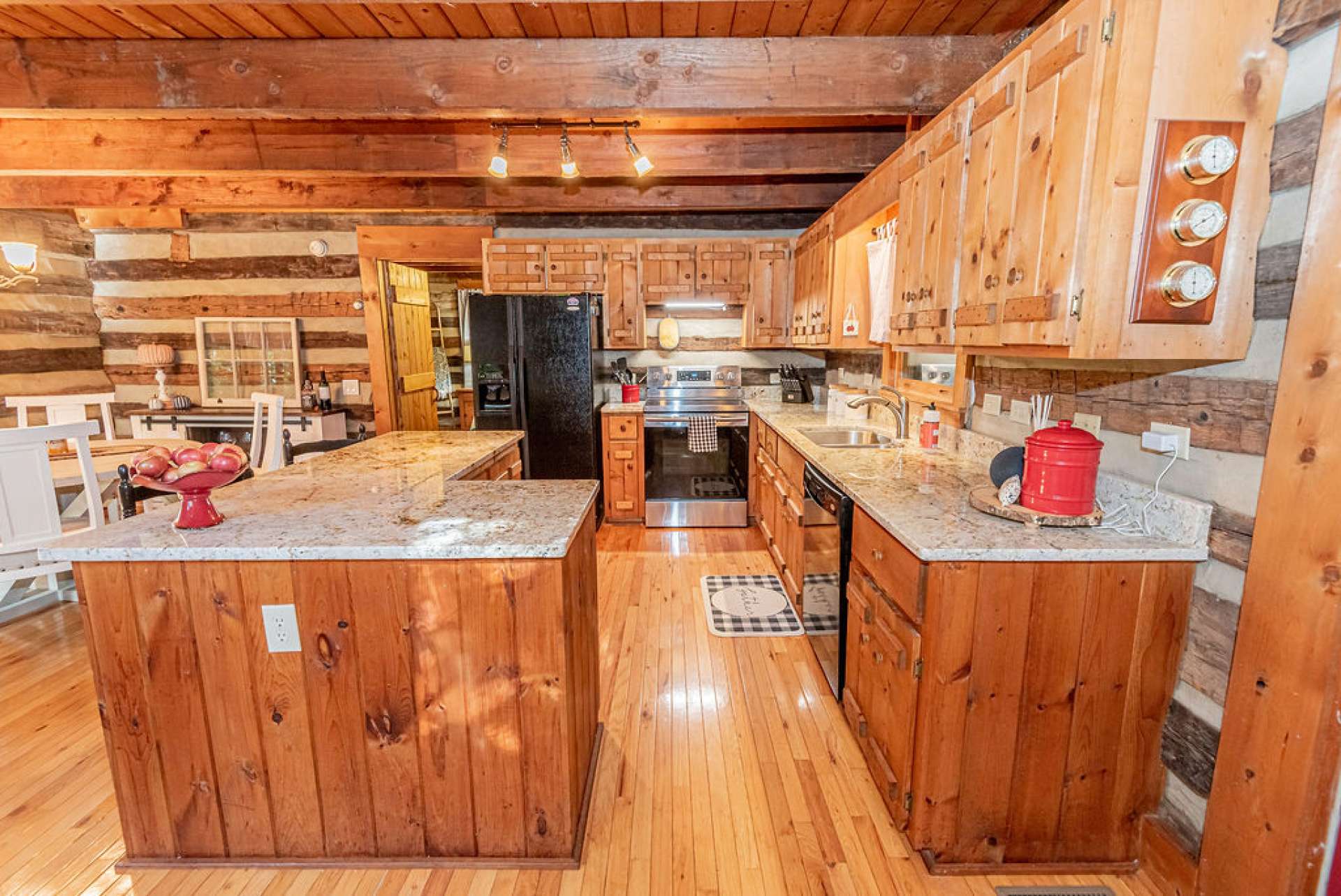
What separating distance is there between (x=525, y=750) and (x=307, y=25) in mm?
2760

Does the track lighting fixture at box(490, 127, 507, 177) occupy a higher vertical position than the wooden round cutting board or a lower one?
higher

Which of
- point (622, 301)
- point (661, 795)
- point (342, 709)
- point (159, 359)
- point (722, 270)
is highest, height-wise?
point (722, 270)

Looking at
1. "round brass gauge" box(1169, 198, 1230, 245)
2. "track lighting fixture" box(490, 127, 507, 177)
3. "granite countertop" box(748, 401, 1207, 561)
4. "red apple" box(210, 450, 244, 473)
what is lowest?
"granite countertop" box(748, 401, 1207, 561)

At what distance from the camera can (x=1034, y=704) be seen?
1544 millimetres

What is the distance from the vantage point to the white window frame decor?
5.15 meters

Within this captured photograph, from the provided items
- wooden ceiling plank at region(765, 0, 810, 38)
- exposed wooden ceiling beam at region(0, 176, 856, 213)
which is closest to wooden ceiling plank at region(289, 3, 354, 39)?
wooden ceiling plank at region(765, 0, 810, 38)

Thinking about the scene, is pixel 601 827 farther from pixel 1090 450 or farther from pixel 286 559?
pixel 1090 450

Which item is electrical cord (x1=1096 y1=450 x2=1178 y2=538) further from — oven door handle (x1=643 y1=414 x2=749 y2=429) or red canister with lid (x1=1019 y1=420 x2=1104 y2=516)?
oven door handle (x1=643 y1=414 x2=749 y2=429)

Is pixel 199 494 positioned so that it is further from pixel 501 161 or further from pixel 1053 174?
pixel 1053 174

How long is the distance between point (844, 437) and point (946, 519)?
1.61 meters

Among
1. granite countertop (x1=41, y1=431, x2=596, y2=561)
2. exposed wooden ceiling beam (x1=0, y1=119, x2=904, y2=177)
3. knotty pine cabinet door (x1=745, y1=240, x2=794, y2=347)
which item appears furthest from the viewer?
knotty pine cabinet door (x1=745, y1=240, x2=794, y2=347)

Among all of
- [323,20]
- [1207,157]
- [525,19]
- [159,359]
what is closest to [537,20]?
[525,19]

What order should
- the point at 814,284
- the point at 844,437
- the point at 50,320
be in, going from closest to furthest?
the point at 844,437 < the point at 814,284 < the point at 50,320

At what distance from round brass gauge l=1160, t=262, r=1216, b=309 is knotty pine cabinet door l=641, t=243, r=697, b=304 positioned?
3584 mm
